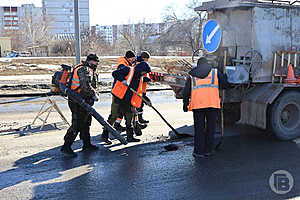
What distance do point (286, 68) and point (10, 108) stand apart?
7.74m

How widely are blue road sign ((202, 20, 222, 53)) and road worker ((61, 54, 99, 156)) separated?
7.98 ft

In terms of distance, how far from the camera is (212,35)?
6.69 meters

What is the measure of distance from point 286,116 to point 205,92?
216 centimetres

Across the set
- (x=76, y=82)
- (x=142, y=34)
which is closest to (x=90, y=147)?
(x=76, y=82)

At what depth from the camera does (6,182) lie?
14.5ft

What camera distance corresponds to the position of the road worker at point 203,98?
5.32 metres

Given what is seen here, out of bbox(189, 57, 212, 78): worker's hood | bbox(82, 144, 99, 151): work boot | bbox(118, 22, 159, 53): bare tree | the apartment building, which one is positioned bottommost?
bbox(82, 144, 99, 151): work boot

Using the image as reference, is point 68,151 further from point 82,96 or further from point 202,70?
point 202,70

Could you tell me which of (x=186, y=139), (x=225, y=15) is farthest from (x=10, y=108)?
(x=225, y=15)

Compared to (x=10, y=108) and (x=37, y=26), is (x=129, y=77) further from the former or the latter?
(x=37, y=26)

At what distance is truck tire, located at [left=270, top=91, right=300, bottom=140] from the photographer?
6207 mm

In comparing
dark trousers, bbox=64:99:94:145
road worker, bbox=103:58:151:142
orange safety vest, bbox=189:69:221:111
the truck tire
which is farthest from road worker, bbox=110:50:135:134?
the truck tire

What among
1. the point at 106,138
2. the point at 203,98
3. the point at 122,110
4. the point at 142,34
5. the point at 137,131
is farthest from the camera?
the point at 142,34

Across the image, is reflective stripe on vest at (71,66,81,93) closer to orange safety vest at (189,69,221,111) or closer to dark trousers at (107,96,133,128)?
dark trousers at (107,96,133,128)
